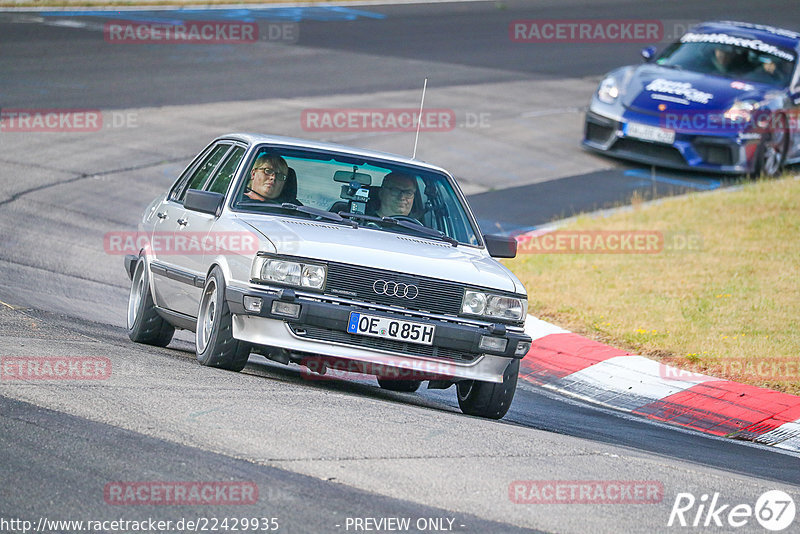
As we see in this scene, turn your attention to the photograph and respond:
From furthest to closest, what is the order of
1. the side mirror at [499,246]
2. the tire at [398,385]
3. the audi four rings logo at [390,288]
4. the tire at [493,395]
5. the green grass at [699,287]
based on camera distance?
the green grass at [699,287]
the tire at [398,385]
the side mirror at [499,246]
the tire at [493,395]
the audi four rings logo at [390,288]

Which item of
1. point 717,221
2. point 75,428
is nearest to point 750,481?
point 75,428

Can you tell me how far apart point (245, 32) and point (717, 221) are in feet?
44.5

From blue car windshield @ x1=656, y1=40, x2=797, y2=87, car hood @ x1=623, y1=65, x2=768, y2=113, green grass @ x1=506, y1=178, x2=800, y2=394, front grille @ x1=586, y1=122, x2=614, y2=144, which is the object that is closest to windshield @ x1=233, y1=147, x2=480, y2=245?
green grass @ x1=506, y1=178, x2=800, y2=394

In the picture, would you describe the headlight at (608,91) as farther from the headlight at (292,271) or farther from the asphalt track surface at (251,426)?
the headlight at (292,271)

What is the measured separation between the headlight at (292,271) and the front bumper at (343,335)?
0.08 m

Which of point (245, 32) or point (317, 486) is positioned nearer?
point (317, 486)

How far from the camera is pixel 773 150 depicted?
55.7ft

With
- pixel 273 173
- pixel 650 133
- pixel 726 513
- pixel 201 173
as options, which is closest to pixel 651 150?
pixel 650 133

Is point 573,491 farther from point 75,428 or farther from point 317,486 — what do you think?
point 75,428

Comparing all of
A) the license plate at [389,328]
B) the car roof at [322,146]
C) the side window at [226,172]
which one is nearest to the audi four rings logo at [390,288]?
the license plate at [389,328]

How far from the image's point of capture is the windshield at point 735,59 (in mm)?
17531

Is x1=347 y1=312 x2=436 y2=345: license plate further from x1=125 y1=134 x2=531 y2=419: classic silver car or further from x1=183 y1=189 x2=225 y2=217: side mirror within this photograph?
x1=183 y1=189 x2=225 y2=217: side mirror

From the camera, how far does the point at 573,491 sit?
5.46 meters

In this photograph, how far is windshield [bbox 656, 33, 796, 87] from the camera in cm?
1753
